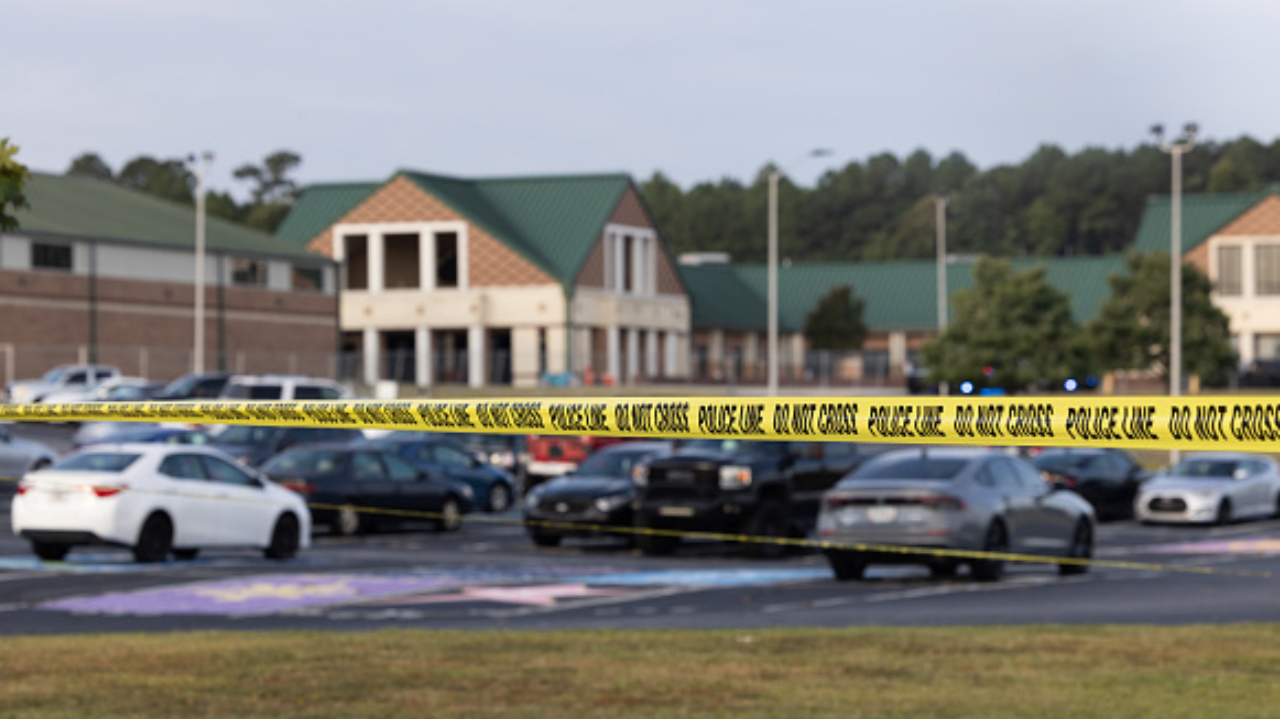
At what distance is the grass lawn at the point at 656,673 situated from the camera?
11148 mm

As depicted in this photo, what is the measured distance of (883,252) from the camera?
14738 centimetres

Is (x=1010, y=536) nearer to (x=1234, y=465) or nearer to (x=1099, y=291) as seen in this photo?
(x=1234, y=465)

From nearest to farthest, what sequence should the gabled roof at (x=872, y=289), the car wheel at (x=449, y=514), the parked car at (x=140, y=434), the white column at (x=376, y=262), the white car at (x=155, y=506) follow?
the white car at (x=155, y=506)
the car wheel at (x=449, y=514)
the parked car at (x=140, y=434)
the white column at (x=376, y=262)
the gabled roof at (x=872, y=289)

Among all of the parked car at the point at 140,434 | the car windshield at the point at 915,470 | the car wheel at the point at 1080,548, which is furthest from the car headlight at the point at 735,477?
the parked car at the point at 140,434

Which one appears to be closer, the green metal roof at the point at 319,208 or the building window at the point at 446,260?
the building window at the point at 446,260

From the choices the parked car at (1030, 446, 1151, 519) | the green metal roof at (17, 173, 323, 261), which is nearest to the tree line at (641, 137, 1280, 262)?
the green metal roof at (17, 173, 323, 261)

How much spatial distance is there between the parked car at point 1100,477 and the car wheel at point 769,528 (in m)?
11.6

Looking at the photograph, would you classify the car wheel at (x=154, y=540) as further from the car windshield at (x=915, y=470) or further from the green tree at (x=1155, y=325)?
the green tree at (x=1155, y=325)

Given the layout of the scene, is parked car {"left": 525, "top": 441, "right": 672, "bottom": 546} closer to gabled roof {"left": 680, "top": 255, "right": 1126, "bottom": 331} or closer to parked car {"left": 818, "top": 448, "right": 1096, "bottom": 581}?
parked car {"left": 818, "top": 448, "right": 1096, "bottom": 581}

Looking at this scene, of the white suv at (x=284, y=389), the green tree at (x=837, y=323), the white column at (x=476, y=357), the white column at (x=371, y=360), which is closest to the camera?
the white suv at (x=284, y=389)

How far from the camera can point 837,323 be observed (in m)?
93.1

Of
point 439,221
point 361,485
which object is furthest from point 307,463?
point 439,221

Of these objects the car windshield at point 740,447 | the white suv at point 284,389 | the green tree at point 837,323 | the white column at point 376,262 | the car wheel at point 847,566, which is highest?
the white column at point 376,262

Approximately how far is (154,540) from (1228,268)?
74.7 metres
